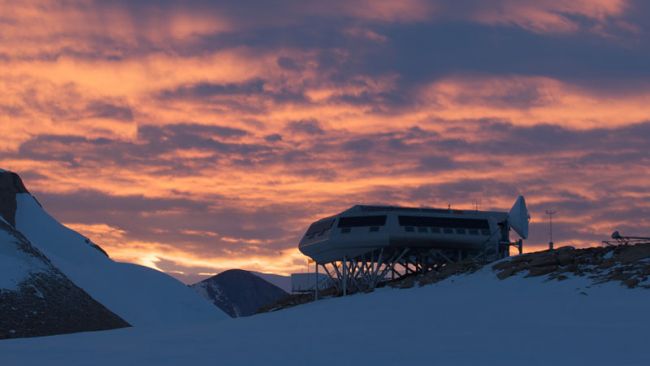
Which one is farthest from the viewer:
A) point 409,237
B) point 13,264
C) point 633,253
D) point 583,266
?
point 13,264

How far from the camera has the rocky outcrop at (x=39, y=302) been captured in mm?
121000

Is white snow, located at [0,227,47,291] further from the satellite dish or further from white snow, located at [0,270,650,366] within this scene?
white snow, located at [0,270,650,366]

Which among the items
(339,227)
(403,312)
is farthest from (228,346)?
(339,227)

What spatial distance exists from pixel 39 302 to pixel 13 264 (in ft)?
34.7

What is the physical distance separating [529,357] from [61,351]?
2121 cm

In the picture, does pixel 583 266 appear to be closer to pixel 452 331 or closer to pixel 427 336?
pixel 452 331

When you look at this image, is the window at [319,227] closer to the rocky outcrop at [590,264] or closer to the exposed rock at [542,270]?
the rocky outcrop at [590,264]

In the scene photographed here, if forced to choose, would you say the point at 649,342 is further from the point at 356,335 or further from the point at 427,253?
the point at 427,253

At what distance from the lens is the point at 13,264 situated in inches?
5364

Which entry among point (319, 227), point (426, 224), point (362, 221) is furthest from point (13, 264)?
point (426, 224)

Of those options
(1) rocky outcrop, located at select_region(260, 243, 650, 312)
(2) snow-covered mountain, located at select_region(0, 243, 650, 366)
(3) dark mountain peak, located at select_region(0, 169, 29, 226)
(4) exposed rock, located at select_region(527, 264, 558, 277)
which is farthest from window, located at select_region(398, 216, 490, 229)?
(3) dark mountain peak, located at select_region(0, 169, 29, 226)

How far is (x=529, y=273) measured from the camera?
2586 inches

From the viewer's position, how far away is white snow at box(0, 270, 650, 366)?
40.4m

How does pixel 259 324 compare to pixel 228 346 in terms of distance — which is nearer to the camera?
pixel 228 346
